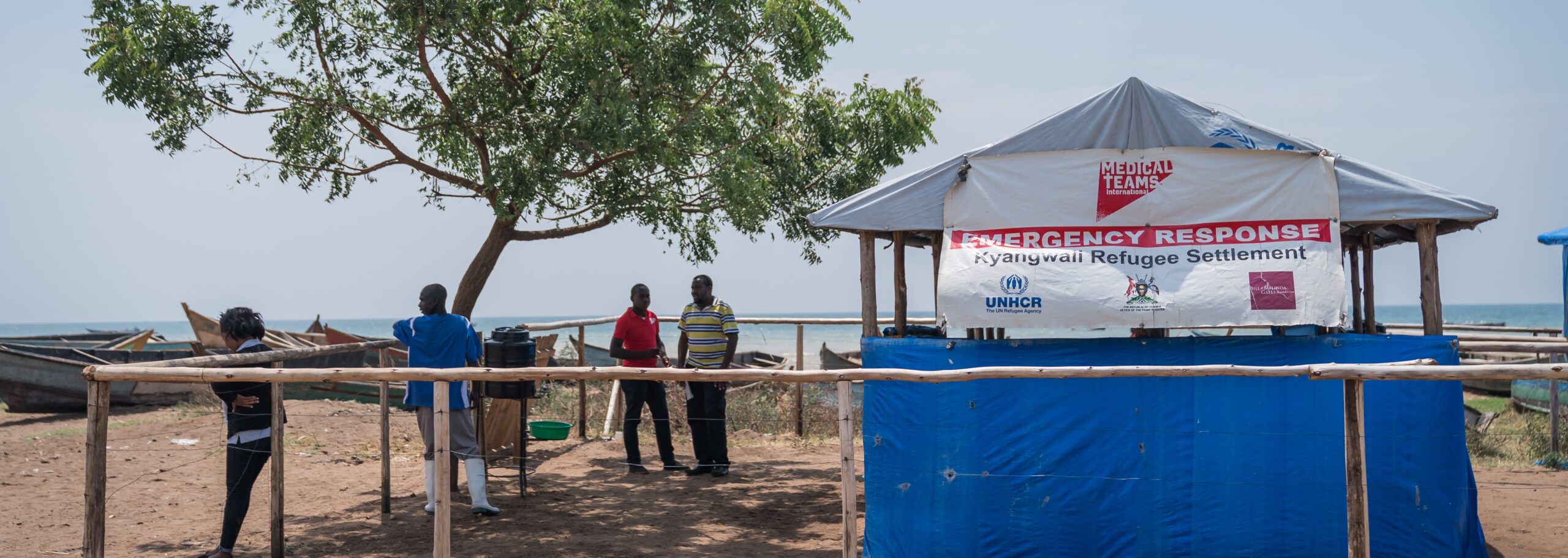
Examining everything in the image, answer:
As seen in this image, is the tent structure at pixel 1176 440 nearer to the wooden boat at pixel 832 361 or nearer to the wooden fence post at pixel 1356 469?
the wooden fence post at pixel 1356 469

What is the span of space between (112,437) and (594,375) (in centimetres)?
968

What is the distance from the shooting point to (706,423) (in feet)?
31.9

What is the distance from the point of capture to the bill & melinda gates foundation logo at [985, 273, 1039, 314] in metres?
6.19

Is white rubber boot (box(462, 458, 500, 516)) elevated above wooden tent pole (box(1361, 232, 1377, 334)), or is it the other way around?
wooden tent pole (box(1361, 232, 1377, 334))

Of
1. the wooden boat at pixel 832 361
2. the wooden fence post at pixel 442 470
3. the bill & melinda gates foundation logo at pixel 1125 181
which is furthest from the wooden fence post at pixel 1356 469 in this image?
the wooden boat at pixel 832 361

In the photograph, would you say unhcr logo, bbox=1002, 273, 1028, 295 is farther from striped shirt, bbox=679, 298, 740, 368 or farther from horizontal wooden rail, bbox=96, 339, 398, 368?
horizontal wooden rail, bbox=96, 339, 398, 368

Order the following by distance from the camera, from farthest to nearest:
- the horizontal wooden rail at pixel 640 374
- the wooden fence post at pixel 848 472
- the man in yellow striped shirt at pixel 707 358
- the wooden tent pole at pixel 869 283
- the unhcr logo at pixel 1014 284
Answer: the man in yellow striped shirt at pixel 707 358 < the wooden tent pole at pixel 869 283 < the unhcr logo at pixel 1014 284 < the wooden fence post at pixel 848 472 < the horizontal wooden rail at pixel 640 374

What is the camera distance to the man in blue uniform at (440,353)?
7348 mm

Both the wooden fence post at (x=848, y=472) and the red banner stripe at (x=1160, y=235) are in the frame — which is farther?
the red banner stripe at (x=1160, y=235)

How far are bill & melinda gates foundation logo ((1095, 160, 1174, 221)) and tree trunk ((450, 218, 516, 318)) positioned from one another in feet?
18.7

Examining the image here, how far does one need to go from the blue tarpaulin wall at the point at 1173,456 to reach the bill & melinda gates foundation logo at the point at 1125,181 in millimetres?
818

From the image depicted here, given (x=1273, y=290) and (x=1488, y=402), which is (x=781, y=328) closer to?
(x=1488, y=402)

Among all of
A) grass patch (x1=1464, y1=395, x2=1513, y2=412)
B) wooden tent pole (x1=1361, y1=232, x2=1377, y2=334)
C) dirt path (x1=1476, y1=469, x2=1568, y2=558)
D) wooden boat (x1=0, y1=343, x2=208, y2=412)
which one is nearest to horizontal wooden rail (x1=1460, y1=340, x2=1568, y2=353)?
dirt path (x1=1476, y1=469, x2=1568, y2=558)

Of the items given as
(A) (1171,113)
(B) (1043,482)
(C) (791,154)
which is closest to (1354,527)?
(B) (1043,482)
